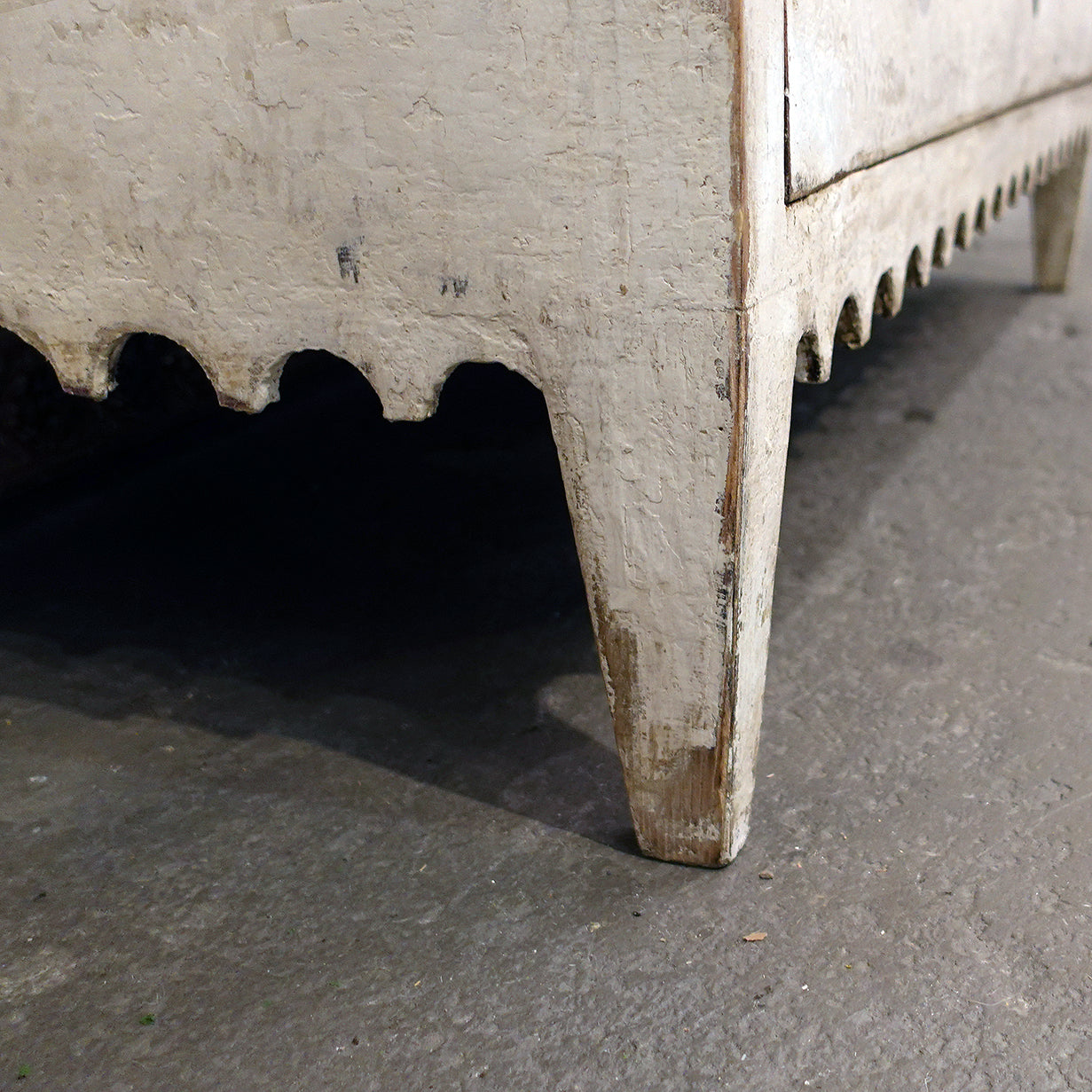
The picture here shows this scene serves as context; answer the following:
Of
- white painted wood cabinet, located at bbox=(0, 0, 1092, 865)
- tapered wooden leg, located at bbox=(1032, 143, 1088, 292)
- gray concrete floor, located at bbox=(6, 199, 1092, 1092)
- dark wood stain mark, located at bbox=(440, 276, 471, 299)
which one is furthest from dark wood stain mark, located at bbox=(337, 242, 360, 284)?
tapered wooden leg, located at bbox=(1032, 143, 1088, 292)

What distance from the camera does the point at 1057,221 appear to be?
439cm

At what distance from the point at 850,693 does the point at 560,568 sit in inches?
27.1

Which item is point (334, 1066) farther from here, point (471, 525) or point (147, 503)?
point (147, 503)

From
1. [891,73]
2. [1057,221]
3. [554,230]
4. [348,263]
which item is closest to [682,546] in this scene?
[554,230]

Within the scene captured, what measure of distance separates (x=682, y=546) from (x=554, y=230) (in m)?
0.39

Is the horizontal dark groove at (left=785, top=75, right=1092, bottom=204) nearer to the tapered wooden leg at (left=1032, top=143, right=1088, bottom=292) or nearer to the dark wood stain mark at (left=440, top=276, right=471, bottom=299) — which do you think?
the dark wood stain mark at (left=440, top=276, right=471, bottom=299)

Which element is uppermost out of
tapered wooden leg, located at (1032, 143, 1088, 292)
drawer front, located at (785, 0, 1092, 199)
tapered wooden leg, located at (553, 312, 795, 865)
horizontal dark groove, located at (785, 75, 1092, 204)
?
drawer front, located at (785, 0, 1092, 199)

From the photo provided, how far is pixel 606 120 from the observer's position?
1.19 m

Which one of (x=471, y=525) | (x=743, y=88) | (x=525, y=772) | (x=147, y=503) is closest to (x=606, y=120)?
(x=743, y=88)

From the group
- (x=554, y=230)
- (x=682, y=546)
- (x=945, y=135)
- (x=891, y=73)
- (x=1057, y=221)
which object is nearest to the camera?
(x=554, y=230)

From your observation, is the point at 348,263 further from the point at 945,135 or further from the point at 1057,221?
the point at 1057,221

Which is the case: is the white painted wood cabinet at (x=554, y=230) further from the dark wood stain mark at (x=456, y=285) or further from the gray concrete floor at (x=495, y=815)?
the gray concrete floor at (x=495, y=815)

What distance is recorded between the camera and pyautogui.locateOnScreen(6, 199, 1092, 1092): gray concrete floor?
1284 mm

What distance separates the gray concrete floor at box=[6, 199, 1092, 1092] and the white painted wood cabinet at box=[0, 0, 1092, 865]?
0.21 m
